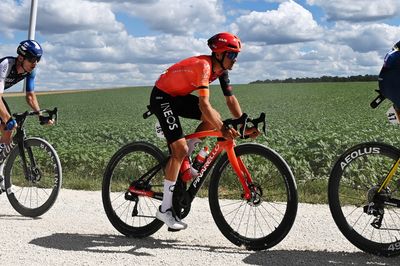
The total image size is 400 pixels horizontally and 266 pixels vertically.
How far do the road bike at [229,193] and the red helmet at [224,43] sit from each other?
68 cm

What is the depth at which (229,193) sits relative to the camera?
5676mm

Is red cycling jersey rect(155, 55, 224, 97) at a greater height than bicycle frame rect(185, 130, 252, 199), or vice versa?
red cycling jersey rect(155, 55, 224, 97)

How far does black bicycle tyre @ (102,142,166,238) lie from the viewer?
234 inches

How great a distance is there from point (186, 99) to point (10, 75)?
2.78 meters

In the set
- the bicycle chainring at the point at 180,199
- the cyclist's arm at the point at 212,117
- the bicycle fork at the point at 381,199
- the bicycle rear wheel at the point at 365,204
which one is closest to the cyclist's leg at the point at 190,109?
the bicycle chainring at the point at 180,199

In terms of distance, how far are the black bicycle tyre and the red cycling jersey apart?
710mm

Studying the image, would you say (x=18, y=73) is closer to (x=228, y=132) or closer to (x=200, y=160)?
(x=200, y=160)

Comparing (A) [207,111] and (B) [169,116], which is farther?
(B) [169,116]

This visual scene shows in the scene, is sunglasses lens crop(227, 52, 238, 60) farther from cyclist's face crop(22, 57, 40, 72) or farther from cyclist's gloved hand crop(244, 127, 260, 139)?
cyclist's face crop(22, 57, 40, 72)

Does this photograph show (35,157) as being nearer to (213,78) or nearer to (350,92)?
(213,78)

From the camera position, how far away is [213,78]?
18.3ft

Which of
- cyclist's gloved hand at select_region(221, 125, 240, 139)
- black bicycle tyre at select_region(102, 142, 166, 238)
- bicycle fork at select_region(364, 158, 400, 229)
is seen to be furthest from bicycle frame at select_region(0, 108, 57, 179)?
bicycle fork at select_region(364, 158, 400, 229)

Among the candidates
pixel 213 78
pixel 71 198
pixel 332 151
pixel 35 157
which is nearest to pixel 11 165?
pixel 35 157

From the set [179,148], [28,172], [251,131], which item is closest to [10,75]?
[28,172]
